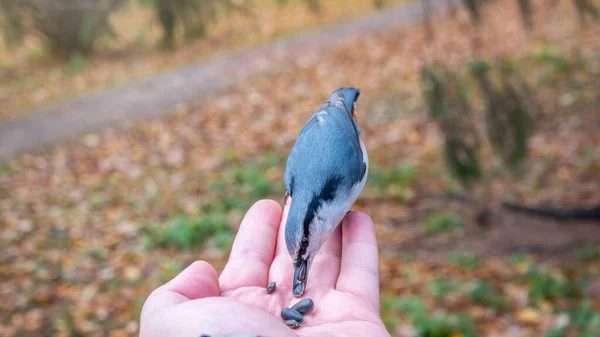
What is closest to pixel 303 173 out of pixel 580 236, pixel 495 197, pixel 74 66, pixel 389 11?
pixel 580 236

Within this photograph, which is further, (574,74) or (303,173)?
(574,74)

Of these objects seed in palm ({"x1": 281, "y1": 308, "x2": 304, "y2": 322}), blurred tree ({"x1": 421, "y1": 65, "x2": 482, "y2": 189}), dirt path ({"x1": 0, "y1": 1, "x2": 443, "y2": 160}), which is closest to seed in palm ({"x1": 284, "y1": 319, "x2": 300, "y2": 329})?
seed in palm ({"x1": 281, "y1": 308, "x2": 304, "y2": 322})

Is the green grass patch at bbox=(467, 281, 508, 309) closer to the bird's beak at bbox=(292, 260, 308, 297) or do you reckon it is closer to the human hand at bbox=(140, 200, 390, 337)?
the human hand at bbox=(140, 200, 390, 337)

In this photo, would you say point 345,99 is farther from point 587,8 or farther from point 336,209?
point 587,8

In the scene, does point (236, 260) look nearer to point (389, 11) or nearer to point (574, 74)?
point (574, 74)

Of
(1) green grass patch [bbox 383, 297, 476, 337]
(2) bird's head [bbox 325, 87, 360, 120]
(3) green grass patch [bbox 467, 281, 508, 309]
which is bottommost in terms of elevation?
(3) green grass patch [bbox 467, 281, 508, 309]
